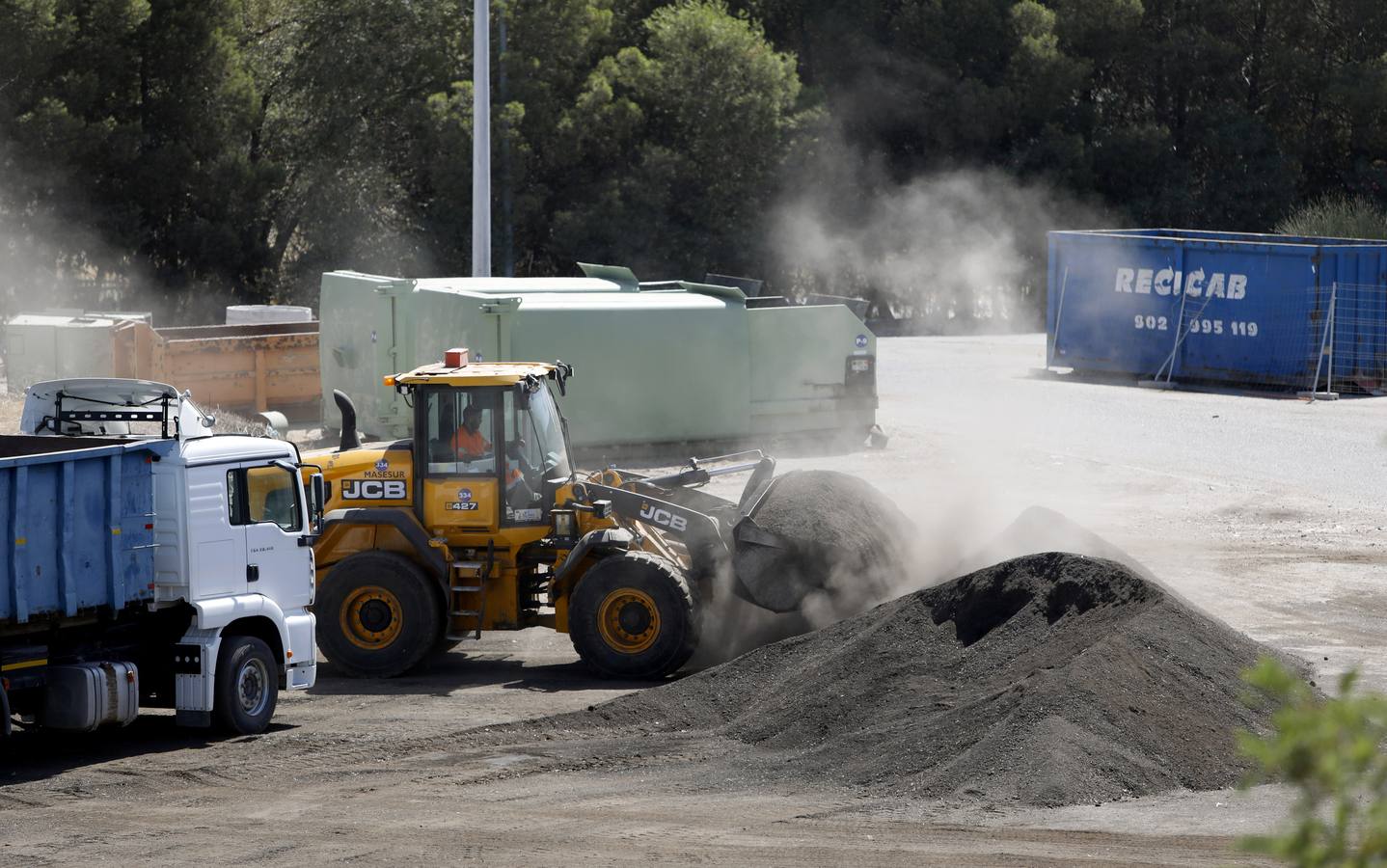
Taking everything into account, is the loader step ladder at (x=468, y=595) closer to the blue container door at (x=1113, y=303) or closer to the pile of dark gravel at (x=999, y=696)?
the pile of dark gravel at (x=999, y=696)

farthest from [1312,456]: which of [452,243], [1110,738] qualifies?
[452,243]

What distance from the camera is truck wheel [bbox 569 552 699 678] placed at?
40.7 feet

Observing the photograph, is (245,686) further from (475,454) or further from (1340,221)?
(1340,221)

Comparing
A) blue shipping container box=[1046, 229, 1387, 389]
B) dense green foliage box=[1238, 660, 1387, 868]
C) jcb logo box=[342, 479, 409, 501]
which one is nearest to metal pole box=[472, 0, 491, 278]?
jcb logo box=[342, 479, 409, 501]

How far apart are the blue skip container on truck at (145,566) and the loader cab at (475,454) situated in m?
1.17

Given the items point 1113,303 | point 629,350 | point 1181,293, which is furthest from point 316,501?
point 1113,303

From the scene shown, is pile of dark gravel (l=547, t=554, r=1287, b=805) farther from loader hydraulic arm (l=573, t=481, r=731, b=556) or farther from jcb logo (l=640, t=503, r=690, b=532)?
jcb logo (l=640, t=503, r=690, b=532)

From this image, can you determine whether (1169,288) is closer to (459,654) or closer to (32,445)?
(459,654)

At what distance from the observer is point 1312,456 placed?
75.8ft

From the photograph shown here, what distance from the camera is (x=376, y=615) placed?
42.3 feet

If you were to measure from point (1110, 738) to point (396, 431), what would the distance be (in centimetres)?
1510

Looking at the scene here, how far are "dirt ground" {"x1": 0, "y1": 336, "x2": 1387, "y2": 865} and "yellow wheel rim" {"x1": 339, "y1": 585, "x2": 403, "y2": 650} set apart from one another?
365 mm

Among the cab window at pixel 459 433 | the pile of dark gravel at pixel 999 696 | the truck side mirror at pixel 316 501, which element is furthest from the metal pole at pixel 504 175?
the pile of dark gravel at pixel 999 696

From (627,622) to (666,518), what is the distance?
91cm
